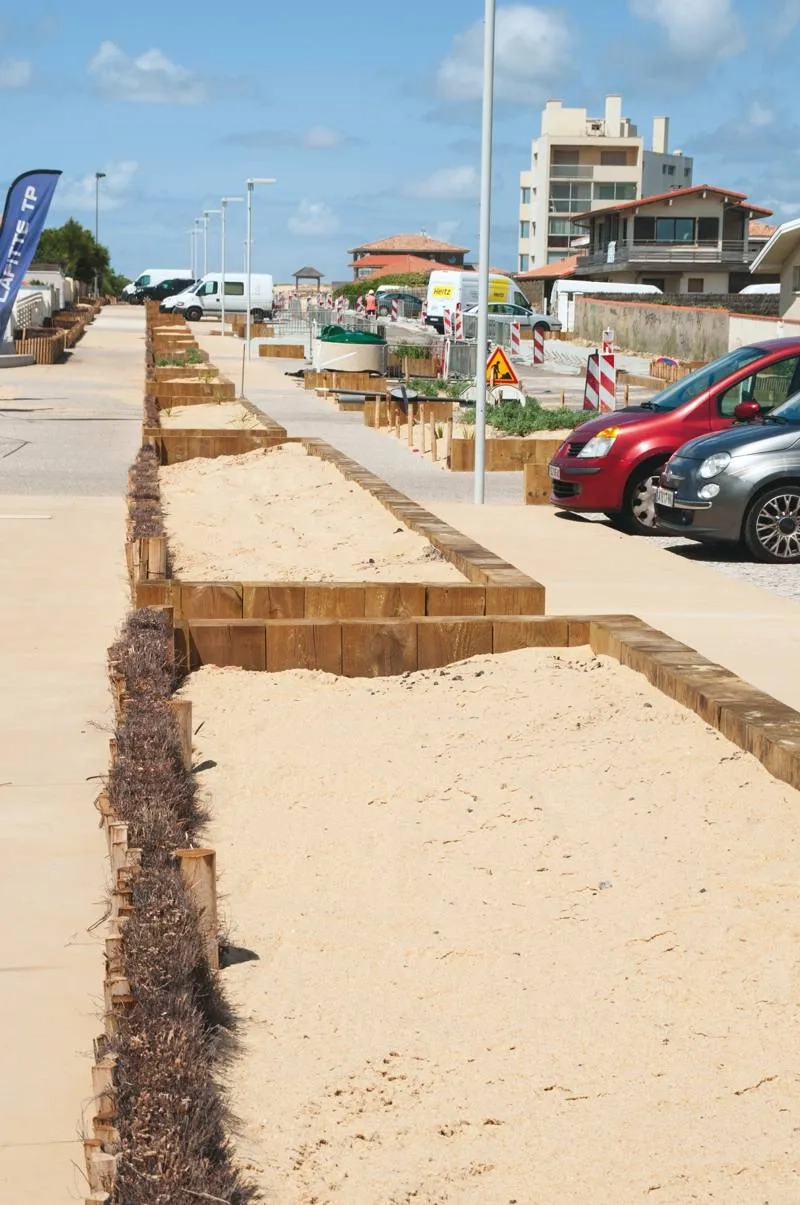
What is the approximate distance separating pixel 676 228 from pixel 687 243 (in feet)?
3.42

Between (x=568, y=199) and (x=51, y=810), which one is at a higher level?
(x=568, y=199)

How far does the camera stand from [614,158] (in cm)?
13312

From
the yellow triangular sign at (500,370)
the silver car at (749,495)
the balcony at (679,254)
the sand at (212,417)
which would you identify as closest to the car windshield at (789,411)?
the silver car at (749,495)

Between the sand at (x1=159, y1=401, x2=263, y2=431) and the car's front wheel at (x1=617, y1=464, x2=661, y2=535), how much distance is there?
10372 millimetres

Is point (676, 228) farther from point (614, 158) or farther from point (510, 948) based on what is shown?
point (510, 948)

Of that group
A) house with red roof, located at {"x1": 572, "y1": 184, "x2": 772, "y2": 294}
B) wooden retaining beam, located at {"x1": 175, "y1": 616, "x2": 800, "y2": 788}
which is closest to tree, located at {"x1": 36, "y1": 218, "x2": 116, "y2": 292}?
house with red roof, located at {"x1": 572, "y1": 184, "x2": 772, "y2": 294}

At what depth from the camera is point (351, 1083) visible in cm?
481

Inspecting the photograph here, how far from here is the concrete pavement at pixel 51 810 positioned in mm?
4703

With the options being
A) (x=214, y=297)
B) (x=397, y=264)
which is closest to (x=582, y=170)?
(x=397, y=264)

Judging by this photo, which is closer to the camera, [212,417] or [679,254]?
[212,417]

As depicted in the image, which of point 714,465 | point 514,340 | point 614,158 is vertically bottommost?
point 714,465

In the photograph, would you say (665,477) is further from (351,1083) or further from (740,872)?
(351,1083)

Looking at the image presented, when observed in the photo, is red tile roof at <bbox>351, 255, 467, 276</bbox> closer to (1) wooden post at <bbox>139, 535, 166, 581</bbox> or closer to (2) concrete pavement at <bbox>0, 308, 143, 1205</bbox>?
(2) concrete pavement at <bbox>0, 308, 143, 1205</bbox>

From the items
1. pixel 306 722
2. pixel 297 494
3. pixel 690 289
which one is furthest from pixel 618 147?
pixel 306 722
